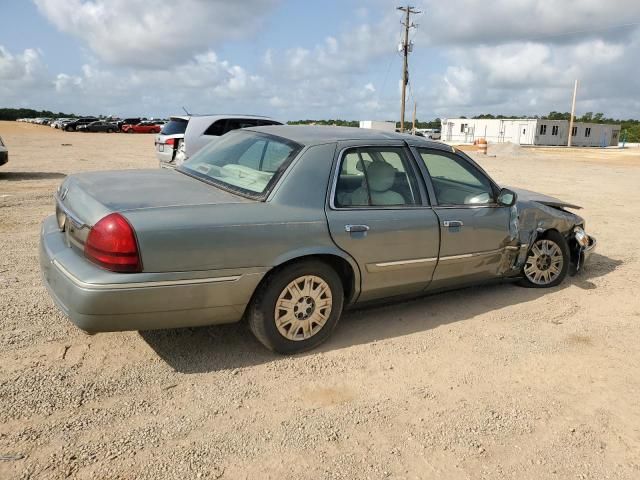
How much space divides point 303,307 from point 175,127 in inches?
357

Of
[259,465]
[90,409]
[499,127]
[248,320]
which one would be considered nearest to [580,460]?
[259,465]

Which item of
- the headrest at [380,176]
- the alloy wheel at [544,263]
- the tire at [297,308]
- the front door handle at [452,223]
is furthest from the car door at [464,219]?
the tire at [297,308]

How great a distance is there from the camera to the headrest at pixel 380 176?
4.07 metres

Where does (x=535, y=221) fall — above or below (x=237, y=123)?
below

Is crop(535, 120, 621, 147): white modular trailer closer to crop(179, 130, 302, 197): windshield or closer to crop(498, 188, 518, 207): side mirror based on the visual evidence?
crop(498, 188, 518, 207): side mirror

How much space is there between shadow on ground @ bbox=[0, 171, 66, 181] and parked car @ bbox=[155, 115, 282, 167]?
345 centimetres

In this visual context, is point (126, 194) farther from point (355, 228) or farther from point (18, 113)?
point (18, 113)

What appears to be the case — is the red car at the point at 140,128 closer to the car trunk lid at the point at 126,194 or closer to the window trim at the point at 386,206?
the car trunk lid at the point at 126,194

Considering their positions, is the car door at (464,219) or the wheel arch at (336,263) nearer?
the wheel arch at (336,263)

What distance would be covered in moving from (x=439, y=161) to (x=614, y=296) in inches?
94.8

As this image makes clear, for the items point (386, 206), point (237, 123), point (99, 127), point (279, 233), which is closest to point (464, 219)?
point (386, 206)

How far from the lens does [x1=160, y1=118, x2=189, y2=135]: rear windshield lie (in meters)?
11.6

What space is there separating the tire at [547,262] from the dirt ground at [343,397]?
47 centimetres

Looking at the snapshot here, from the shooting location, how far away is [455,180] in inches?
189
